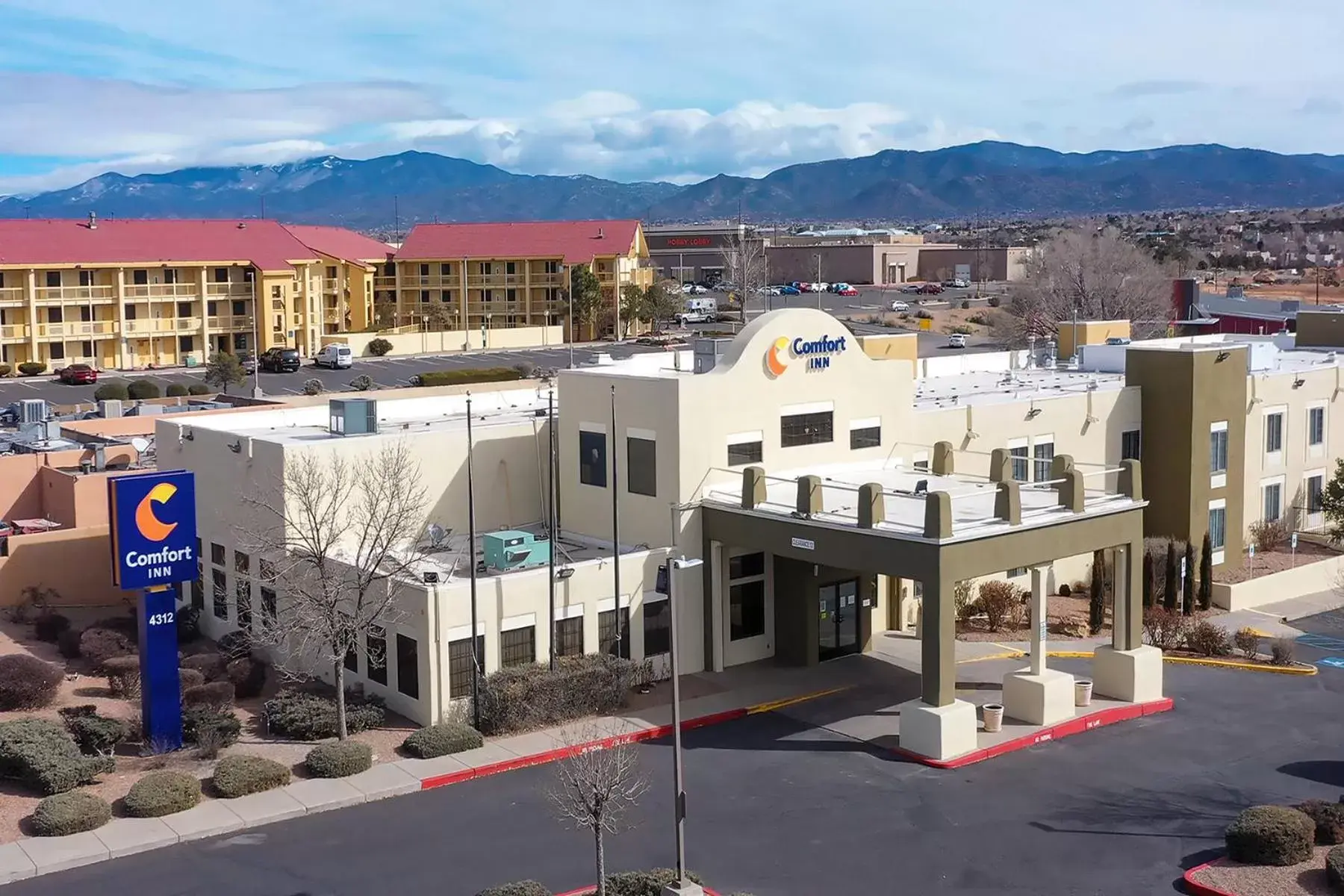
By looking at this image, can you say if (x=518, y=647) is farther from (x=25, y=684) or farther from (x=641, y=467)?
(x=25, y=684)

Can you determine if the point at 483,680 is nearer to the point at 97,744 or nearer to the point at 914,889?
the point at 97,744

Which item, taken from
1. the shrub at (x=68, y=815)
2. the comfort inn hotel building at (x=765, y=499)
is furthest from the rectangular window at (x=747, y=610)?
the shrub at (x=68, y=815)

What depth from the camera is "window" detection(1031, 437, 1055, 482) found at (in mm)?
40156

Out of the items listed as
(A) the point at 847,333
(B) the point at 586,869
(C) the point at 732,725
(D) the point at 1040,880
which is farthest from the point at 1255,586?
(B) the point at 586,869

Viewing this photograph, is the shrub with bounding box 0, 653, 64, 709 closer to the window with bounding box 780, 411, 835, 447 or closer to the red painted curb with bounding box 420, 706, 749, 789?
the red painted curb with bounding box 420, 706, 749, 789

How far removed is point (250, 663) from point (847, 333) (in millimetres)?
15642

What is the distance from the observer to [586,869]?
873 inches

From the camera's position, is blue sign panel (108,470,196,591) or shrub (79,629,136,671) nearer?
blue sign panel (108,470,196,591)

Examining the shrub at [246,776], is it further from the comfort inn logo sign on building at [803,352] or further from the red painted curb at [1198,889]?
the red painted curb at [1198,889]

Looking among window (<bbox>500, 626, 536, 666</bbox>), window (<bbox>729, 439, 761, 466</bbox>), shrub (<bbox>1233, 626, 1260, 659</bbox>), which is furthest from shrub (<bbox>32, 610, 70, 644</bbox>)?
shrub (<bbox>1233, 626, 1260, 659</bbox>)

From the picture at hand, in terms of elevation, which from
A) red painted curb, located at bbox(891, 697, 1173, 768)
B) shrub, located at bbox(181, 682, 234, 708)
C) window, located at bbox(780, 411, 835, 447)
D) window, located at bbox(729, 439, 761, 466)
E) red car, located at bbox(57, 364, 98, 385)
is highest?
window, located at bbox(780, 411, 835, 447)

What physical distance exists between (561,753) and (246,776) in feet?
18.5

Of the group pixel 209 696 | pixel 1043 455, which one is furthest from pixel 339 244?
pixel 209 696

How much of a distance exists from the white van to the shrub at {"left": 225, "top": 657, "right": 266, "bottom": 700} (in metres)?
56.3
